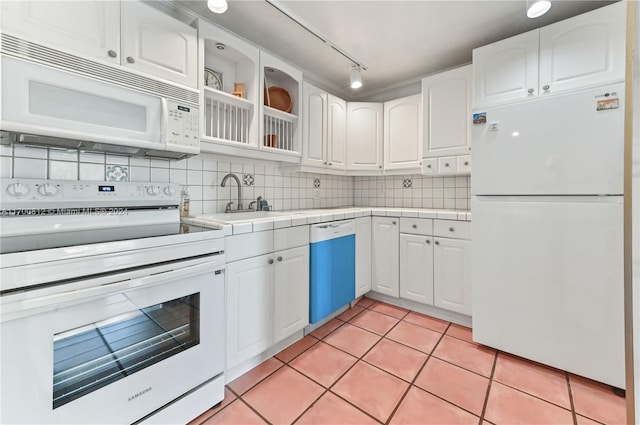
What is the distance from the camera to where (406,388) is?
1.43 m

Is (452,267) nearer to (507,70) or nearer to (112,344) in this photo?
(507,70)

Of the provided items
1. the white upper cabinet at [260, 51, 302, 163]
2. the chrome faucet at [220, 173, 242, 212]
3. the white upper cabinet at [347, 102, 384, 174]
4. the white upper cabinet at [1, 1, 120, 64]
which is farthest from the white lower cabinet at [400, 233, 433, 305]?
the white upper cabinet at [1, 1, 120, 64]

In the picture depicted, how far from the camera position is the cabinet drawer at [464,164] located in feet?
7.11

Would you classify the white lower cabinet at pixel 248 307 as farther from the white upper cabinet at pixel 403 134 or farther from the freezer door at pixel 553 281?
the white upper cabinet at pixel 403 134

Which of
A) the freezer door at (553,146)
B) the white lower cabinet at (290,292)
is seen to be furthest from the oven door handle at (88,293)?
the freezer door at (553,146)

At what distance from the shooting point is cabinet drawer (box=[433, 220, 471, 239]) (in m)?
2.01

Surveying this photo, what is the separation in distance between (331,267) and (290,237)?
0.49 meters

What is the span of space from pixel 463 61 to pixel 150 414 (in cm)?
323

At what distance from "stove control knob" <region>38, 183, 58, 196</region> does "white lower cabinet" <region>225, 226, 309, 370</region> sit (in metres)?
0.81

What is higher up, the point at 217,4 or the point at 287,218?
the point at 217,4

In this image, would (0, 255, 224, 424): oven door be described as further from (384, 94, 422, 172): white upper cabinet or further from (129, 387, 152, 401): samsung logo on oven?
(384, 94, 422, 172): white upper cabinet

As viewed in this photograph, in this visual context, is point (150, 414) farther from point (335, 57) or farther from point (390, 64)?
point (390, 64)

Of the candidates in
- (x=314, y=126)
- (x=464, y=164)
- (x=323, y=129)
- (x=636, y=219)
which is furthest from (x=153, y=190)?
(x=464, y=164)

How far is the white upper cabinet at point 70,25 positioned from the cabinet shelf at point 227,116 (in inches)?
20.6
